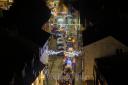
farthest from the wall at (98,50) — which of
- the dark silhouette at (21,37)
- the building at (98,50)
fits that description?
the dark silhouette at (21,37)

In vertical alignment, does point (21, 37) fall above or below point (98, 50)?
above

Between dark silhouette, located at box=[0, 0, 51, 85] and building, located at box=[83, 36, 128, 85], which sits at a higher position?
dark silhouette, located at box=[0, 0, 51, 85]

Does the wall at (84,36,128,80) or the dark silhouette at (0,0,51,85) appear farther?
the wall at (84,36,128,80)

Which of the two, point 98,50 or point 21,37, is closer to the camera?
point 21,37

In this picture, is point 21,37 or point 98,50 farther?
point 98,50

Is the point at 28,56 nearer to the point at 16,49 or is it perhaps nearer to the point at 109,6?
the point at 16,49

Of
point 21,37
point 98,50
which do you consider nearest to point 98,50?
point 98,50

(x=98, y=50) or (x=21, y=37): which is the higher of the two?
(x=21, y=37)

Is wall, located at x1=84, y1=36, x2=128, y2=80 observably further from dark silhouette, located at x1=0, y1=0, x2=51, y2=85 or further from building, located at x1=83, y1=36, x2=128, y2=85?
dark silhouette, located at x1=0, y1=0, x2=51, y2=85

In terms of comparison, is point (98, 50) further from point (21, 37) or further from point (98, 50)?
point (21, 37)

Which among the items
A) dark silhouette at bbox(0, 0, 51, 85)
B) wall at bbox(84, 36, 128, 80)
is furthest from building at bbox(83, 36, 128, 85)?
dark silhouette at bbox(0, 0, 51, 85)

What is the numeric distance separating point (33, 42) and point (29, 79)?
2.95 m

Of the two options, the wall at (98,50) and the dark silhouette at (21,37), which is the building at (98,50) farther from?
the dark silhouette at (21,37)

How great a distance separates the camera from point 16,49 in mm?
23062
